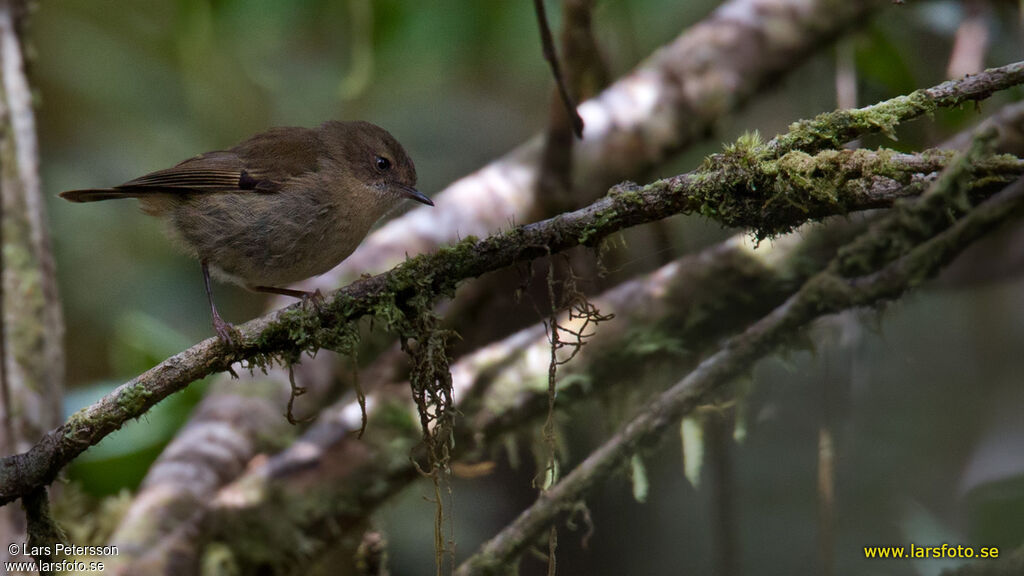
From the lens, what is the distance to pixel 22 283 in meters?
4.37

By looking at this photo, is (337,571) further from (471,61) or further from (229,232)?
(471,61)

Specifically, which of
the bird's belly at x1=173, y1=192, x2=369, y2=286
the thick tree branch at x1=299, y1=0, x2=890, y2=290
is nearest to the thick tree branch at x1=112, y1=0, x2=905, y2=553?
the thick tree branch at x1=299, y1=0, x2=890, y2=290

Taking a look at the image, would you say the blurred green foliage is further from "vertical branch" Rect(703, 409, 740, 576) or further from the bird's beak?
the bird's beak

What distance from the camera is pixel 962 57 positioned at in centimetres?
471

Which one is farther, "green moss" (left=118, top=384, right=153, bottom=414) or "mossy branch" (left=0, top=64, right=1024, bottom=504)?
"green moss" (left=118, top=384, right=153, bottom=414)

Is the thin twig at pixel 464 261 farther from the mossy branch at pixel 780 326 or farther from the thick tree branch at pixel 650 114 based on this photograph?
the thick tree branch at pixel 650 114

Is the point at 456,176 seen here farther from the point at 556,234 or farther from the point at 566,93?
the point at 556,234

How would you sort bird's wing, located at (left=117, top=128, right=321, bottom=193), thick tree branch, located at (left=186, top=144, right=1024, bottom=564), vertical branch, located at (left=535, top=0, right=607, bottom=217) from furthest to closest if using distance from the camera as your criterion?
vertical branch, located at (left=535, top=0, right=607, bottom=217) < thick tree branch, located at (left=186, top=144, right=1024, bottom=564) < bird's wing, located at (left=117, top=128, right=321, bottom=193)

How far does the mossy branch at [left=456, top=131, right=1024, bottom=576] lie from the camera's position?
2.92 m

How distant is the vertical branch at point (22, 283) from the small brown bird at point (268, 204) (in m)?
0.88

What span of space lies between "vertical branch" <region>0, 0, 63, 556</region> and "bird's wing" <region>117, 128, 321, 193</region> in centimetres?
117

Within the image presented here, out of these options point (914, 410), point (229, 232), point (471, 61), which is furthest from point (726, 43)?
point (229, 232)

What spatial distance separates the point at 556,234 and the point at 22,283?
334cm

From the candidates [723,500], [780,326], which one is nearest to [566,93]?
[780,326]
